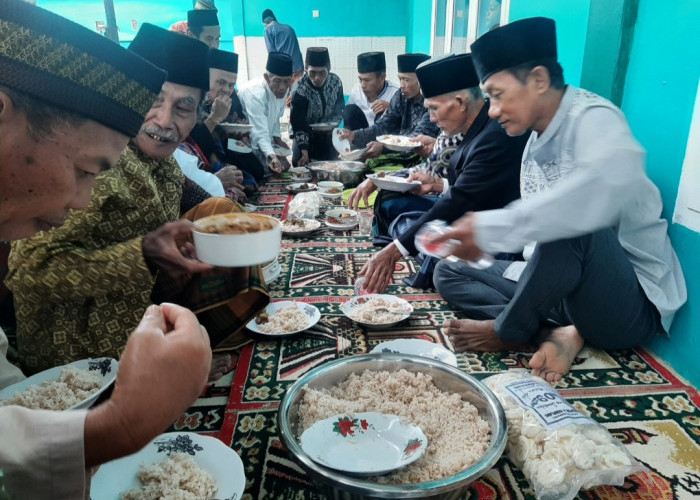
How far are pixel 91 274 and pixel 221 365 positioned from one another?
633 mm

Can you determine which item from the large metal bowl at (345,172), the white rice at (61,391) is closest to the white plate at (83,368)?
the white rice at (61,391)

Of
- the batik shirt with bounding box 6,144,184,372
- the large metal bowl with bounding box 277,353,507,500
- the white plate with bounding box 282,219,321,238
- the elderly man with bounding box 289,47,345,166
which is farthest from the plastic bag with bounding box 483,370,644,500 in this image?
the elderly man with bounding box 289,47,345,166

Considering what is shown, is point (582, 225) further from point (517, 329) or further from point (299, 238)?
point (299, 238)

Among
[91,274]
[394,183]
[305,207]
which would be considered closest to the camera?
[91,274]

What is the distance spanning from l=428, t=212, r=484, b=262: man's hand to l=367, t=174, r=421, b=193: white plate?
1.60 metres

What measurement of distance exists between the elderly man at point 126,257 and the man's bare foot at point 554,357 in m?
1.15

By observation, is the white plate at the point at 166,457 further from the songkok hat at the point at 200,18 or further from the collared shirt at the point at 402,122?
the songkok hat at the point at 200,18

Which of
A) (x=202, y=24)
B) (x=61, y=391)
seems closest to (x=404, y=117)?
(x=202, y=24)

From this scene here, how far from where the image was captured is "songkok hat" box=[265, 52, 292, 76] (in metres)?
5.28

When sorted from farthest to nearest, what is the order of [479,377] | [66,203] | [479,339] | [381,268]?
1. [381,268]
2. [479,339]
3. [479,377]
4. [66,203]

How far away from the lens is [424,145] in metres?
4.37

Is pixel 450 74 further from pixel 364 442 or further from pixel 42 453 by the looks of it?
pixel 42 453

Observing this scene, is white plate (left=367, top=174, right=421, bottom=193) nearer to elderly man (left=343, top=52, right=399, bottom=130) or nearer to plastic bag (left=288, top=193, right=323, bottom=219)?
plastic bag (left=288, top=193, right=323, bottom=219)

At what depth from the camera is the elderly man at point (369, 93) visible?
5.59 meters
